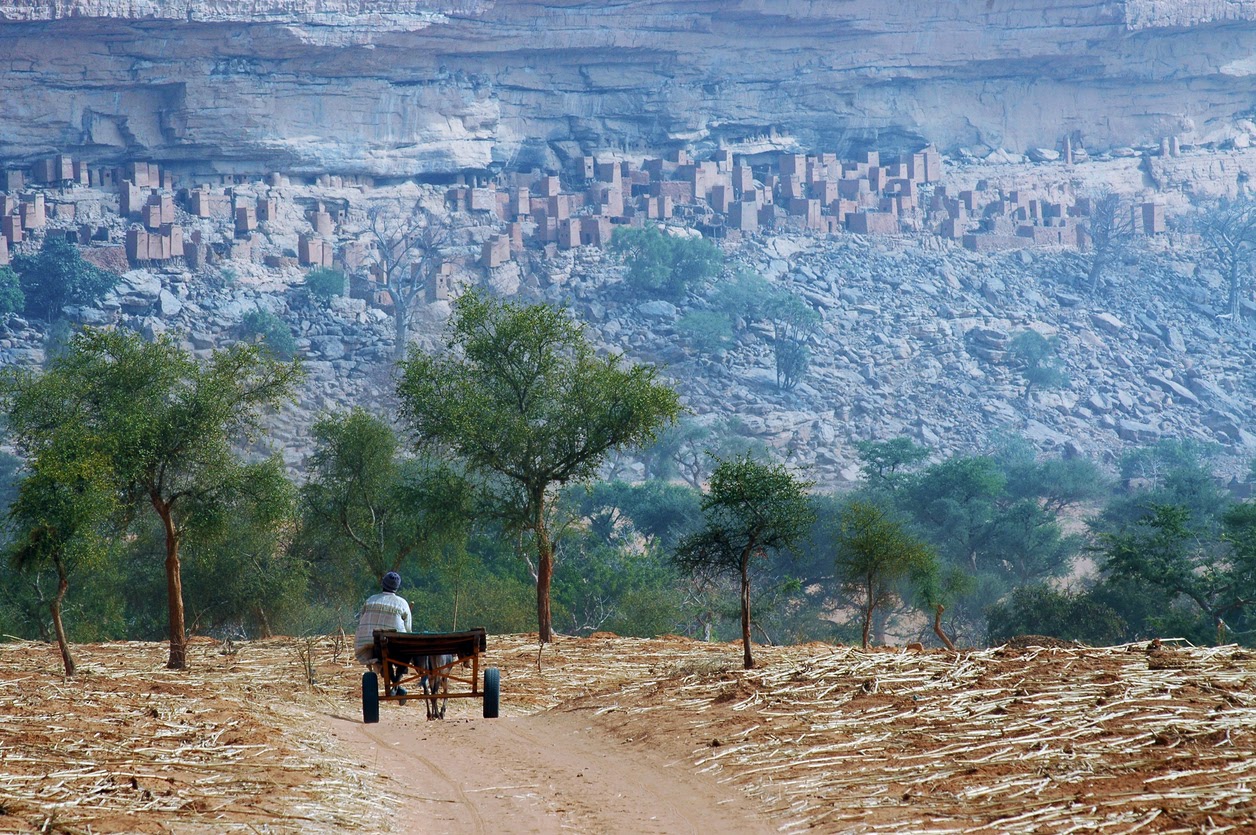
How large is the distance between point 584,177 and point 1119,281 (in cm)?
2515

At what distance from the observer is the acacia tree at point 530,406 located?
1866 centimetres

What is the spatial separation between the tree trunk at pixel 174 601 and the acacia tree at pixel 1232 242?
207ft

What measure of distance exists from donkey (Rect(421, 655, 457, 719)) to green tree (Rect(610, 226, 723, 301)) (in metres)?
51.3

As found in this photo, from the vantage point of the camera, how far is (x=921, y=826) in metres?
6.54

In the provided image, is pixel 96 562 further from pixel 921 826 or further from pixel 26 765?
pixel 921 826

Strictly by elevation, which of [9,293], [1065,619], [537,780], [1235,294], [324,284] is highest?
[324,284]

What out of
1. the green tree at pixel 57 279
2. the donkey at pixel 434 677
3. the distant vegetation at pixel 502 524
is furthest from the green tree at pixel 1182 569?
the green tree at pixel 57 279

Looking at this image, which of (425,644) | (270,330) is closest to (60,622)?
(425,644)

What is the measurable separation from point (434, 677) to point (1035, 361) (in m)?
55.1

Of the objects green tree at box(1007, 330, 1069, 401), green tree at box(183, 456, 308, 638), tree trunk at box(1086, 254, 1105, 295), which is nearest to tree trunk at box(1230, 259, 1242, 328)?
tree trunk at box(1086, 254, 1105, 295)

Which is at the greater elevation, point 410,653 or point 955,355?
point 410,653

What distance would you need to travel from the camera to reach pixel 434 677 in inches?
412

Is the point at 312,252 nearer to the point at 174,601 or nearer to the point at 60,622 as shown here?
the point at 174,601

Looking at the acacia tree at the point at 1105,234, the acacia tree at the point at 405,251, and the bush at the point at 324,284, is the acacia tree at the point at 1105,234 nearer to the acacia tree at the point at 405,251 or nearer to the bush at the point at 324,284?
the acacia tree at the point at 405,251
